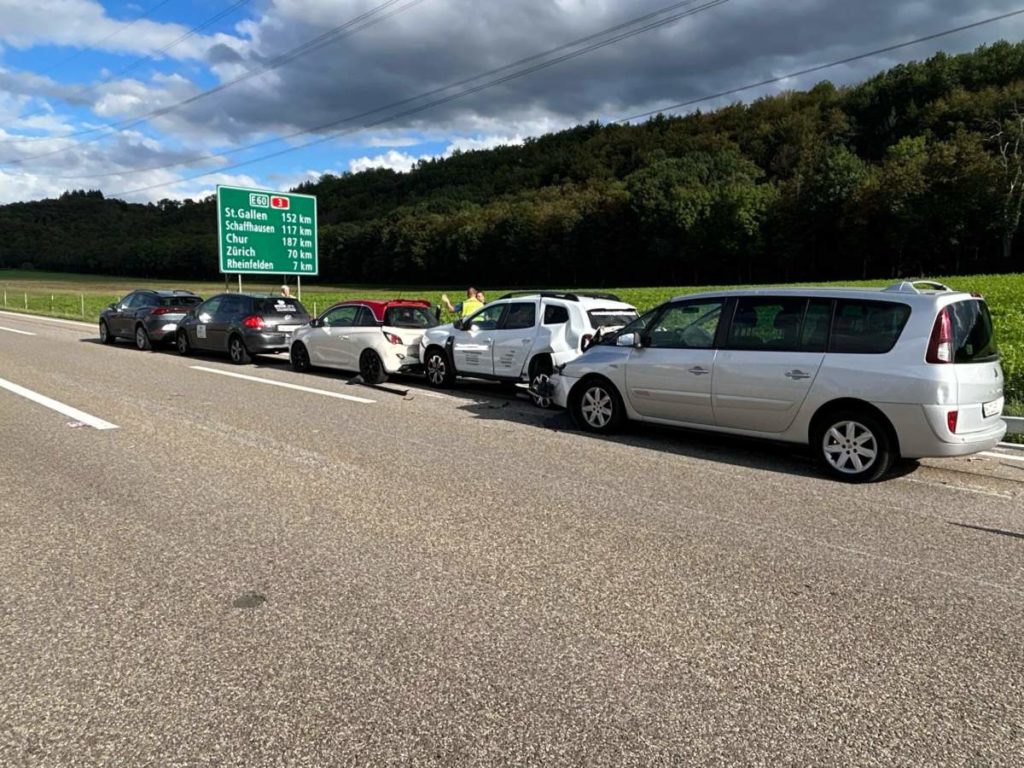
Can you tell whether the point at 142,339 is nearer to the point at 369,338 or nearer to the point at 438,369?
the point at 369,338

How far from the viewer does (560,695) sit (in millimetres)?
3086

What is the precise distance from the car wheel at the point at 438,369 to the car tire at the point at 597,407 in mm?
4198

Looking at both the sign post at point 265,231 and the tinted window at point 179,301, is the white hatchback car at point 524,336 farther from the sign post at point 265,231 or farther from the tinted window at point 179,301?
the sign post at point 265,231

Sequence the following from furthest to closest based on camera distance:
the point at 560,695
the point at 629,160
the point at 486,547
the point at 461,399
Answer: the point at 629,160 → the point at 461,399 → the point at 486,547 → the point at 560,695

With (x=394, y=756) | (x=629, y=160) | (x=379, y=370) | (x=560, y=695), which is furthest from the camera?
(x=629, y=160)

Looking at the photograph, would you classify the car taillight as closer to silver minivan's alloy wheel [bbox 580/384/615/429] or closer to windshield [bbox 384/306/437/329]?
silver minivan's alloy wheel [bbox 580/384/615/429]

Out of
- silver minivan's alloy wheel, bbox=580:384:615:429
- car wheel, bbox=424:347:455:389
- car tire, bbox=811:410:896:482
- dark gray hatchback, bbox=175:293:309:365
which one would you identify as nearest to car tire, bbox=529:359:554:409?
car wheel, bbox=424:347:455:389

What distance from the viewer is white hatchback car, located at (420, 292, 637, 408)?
37.3ft

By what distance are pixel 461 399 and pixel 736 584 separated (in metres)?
7.90

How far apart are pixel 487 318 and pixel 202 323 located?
350 inches

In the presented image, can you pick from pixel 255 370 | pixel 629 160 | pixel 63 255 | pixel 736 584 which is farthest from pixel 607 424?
pixel 63 255

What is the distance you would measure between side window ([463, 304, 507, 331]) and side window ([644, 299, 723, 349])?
13.9 ft

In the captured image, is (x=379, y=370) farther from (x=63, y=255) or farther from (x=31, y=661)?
(x=63, y=255)

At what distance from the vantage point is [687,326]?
8.26m
